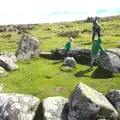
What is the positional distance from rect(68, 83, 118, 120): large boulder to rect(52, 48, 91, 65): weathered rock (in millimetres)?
18875

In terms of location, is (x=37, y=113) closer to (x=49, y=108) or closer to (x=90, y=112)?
(x=49, y=108)

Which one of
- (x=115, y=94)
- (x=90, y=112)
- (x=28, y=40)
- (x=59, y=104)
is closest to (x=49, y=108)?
(x=59, y=104)

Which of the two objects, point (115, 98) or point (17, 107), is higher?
point (115, 98)

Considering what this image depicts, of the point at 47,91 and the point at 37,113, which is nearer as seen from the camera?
A: the point at 37,113

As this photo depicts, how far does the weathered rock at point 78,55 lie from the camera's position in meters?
42.8

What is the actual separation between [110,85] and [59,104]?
7.85m

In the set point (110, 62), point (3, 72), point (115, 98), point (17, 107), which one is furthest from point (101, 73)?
point (17, 107)

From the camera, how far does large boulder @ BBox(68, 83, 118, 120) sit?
22.6 m

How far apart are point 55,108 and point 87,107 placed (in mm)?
2760

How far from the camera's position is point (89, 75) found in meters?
35.0

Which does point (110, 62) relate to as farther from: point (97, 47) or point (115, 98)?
point (115, 98)

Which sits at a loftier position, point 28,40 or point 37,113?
point 28,40

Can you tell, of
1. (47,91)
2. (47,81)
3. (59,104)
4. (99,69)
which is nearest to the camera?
(59,104)

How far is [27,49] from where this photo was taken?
45.1 m
